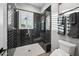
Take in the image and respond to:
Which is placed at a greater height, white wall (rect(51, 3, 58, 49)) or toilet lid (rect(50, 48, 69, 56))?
white wall (rect(51, 3, 58, 49))

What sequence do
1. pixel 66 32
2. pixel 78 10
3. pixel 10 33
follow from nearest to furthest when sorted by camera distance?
pixel 78 10 → pixel 66 32 → pixel 10 33

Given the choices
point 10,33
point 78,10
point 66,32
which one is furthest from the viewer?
point 10,33

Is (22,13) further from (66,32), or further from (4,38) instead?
(66,32)

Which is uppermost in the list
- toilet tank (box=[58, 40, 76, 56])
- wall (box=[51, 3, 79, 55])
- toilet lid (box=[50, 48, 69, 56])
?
wall (box=[51, 3, 79, 55])

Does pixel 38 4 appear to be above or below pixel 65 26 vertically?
above

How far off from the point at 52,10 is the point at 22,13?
0.48 m

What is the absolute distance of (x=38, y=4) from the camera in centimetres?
138

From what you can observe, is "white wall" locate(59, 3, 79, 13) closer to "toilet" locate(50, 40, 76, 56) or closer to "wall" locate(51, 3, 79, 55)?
"wall" locate(51, 3, 79, 55)

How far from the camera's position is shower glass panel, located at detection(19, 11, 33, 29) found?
53.4 inches

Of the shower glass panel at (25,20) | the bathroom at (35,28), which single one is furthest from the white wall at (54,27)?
the shower glass panel at (25,20)

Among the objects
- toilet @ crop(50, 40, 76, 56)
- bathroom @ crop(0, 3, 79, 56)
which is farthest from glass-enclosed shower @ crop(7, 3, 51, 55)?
toilet @ crop(50, 40, 76, 56)

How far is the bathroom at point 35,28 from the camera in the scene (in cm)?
135

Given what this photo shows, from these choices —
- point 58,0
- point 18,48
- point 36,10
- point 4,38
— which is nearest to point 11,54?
point 18,48

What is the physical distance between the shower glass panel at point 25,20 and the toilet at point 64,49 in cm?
54
